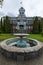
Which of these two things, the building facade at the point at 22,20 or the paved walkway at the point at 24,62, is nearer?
the paved walkway at the point at 24,62

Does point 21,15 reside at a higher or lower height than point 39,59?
higher

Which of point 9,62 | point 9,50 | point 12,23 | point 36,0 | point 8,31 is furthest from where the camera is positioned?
point 12,23

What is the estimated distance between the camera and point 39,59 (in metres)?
5.45

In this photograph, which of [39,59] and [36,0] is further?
[36,0]

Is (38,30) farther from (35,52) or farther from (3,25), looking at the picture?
(35,52)

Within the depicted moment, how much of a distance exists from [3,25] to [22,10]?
6.85m

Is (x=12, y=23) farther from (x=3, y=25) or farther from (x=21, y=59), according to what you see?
(x=21, y=59)

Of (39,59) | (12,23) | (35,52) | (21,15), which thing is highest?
(21,15)

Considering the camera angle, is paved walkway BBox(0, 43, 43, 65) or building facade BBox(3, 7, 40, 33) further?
building facade BBox(3, 7, 40, 33)

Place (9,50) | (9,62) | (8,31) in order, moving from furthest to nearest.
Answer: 1. (8,31)
2. (9,50)
3. (9,62)

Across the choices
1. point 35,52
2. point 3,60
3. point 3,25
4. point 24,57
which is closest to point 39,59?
point 35,52

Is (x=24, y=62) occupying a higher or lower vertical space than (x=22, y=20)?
lower

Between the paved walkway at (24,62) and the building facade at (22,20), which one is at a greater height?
the building facade at (22,20)

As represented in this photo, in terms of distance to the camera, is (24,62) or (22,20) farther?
(22,20)
